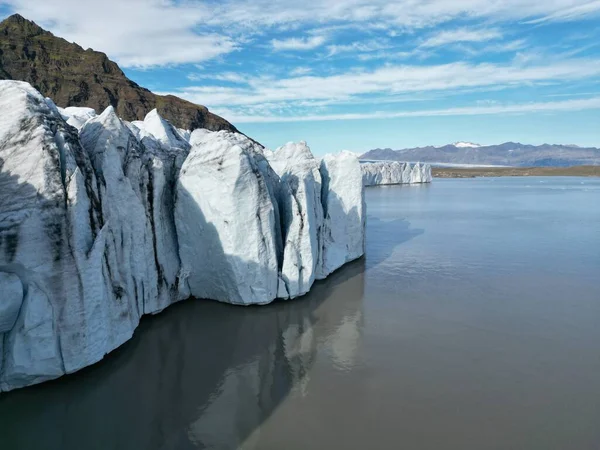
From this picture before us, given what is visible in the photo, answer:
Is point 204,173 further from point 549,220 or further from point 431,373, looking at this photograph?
point 549,220

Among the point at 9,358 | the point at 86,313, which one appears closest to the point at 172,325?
the point at 86,313

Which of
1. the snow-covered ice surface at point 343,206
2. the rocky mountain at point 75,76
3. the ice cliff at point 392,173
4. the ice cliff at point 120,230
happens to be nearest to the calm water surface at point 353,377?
the ice cliff at point 120,230

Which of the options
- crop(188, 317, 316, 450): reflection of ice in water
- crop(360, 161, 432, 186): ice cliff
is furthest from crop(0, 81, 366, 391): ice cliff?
crop(360, 161, 432, 186): ice cliff

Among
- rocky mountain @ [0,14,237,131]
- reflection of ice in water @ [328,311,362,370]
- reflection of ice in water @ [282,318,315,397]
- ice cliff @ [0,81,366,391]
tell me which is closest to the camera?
ice cliff @ [0,81,366,391]

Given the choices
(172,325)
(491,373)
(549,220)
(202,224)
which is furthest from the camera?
(549,220)

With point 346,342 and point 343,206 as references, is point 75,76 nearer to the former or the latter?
point 343,206

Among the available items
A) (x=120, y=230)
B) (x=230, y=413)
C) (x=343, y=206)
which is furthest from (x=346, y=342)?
(x=343, y=206)

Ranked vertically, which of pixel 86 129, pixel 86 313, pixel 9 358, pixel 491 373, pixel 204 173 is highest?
pixel 86 129

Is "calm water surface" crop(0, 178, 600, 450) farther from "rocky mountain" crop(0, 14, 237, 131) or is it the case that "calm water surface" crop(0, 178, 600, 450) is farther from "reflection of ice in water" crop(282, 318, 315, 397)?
"rocky mountain" crop(0, 14, 237, 131)
